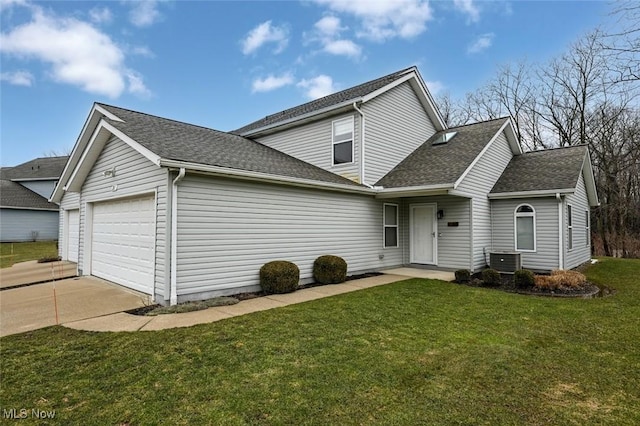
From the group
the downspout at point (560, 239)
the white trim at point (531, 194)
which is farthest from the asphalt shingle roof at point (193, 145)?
the downspout at point (560, 239)

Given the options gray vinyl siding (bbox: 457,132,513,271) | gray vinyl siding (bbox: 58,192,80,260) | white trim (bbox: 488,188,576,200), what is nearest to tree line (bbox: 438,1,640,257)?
gray vinyl siding (bbox: 457,132,513,271)

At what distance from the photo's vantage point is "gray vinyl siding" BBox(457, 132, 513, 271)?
36.1 ft

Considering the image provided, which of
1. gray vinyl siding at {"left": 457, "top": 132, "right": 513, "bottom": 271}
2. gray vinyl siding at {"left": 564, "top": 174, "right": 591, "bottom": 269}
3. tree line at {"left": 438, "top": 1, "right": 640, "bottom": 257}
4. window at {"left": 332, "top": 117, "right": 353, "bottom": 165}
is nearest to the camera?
gray vinyl siding at {"left": 457, "top": 132, "right": 513, "bottom": 271}

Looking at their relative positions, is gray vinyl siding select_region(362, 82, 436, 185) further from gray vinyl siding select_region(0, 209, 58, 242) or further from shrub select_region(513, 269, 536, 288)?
gray vinyl siding select_region(0, 209, 58, 242)

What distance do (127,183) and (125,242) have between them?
1547 mm

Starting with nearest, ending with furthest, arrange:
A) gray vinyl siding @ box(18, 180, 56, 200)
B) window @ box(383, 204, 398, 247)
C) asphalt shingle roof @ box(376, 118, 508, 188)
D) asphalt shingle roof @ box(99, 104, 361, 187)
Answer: asphalt shingle roof @ box(99, 104, 361, 187) < asphalt shingle roof @ box(376, 118, 508, 188) < window @ box(383, 204, 398, 247) < gray vinyl siding @ box(18, 180, 56, 200)

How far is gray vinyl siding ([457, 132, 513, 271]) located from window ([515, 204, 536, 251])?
89cm

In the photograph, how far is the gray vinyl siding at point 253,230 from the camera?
6988 mm

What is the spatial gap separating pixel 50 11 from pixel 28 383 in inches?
473

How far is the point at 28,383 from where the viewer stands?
363 centimetres

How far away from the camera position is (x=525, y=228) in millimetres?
11562

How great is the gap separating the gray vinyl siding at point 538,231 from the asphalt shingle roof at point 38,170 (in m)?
34.4

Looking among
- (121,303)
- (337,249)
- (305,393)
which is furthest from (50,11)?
(305,393)

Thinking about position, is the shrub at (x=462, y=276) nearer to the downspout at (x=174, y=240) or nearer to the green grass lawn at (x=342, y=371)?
the green grass lawn at (x=342, y=371)
